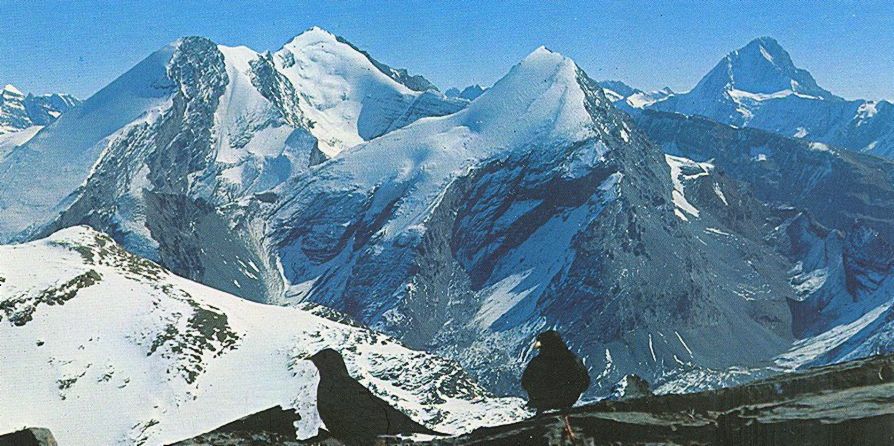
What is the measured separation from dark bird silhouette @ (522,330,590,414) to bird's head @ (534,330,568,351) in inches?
0.5

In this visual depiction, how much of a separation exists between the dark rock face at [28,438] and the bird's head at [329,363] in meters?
3.26

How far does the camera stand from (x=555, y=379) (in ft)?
32.2

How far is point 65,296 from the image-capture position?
157 m

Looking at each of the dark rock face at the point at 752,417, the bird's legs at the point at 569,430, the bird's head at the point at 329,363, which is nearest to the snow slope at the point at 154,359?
the bird's head at the point at 329,363

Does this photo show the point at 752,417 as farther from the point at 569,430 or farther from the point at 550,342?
the point at 550,342

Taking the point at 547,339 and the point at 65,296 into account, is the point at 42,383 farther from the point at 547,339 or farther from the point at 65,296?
the point at 547,339

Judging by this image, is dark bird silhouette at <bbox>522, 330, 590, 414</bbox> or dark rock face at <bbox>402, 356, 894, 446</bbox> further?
dark bird silhouette at <bbox>522, 330, 590, 414</bbox>

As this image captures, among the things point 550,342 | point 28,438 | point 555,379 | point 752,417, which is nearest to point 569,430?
point 555,379

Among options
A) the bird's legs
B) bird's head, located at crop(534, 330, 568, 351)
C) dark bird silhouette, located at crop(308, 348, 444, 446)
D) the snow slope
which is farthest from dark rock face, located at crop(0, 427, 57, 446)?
the snow slope

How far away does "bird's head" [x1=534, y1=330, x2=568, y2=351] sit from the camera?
10.0 metres

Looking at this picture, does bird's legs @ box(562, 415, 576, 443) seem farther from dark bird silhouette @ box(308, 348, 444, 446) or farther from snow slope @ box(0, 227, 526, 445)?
snow slope @ box(0, 227, 526, 445)

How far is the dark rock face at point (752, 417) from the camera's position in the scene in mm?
8211

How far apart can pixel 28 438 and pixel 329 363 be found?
11.8 feet

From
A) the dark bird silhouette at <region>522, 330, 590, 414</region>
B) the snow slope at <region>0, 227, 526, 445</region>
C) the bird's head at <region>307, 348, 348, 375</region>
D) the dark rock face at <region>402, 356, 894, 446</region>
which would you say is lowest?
the dark rock face at <region>402, 356, 894, 446</region>
